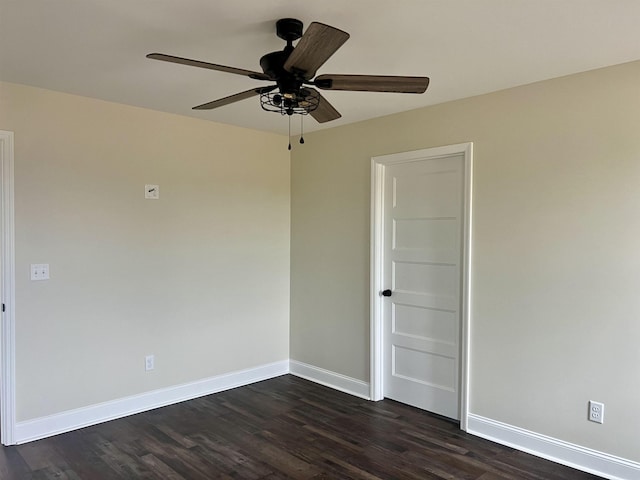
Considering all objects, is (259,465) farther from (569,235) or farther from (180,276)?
(569,235)

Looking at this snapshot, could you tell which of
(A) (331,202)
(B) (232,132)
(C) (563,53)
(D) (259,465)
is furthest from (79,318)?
(C) (563,53)

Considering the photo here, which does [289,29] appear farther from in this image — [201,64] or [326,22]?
[201,64]

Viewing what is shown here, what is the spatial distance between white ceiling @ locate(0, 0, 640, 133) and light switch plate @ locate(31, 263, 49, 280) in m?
1.25

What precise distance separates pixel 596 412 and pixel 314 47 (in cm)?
266

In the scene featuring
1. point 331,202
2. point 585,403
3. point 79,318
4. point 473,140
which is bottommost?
point 585,403

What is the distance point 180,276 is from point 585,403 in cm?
315

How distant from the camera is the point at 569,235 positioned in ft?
9.20

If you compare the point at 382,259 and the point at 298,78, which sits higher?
the point at 298,78

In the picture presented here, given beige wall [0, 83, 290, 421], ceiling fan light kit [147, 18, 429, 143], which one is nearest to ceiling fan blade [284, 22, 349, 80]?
ceiling fan light kit [147, 18, 429, 143]

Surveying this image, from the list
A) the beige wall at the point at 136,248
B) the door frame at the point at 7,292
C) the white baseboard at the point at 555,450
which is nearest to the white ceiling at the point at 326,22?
the beige wall at the point at 136,248

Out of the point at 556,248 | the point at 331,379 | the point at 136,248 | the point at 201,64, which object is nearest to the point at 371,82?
the point at 201,64

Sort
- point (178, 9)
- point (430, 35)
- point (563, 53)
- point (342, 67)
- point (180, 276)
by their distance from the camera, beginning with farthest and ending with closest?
point (180, 276) < point (342, 67) < point (563, 53) < point (430, 35) < point (178, 9)

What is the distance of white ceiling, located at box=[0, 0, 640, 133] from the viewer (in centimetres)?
195

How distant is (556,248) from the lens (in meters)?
2.86
